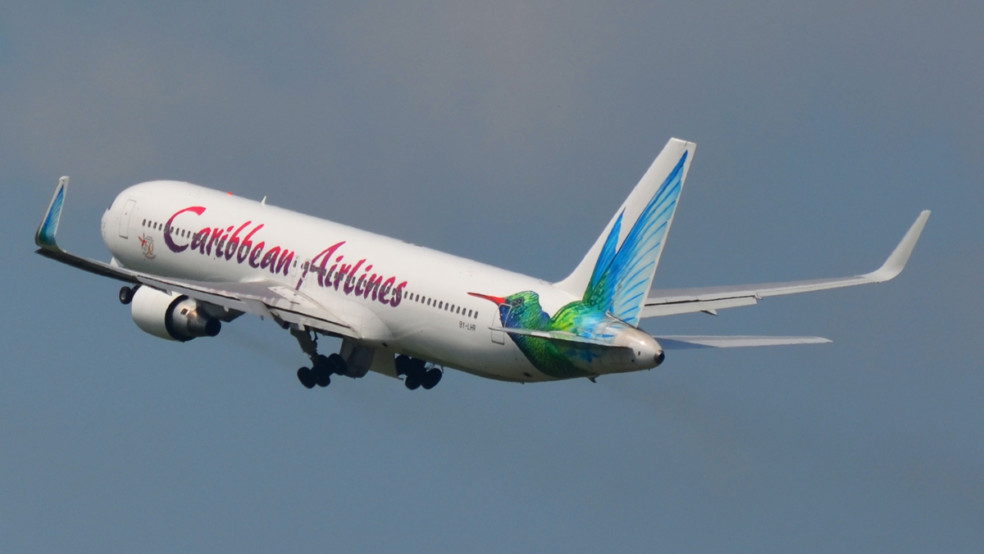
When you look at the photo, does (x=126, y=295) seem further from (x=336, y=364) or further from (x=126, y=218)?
(x=336, y=364)

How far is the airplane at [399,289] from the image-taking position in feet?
251

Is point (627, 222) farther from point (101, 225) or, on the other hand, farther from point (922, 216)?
point (101, 225)

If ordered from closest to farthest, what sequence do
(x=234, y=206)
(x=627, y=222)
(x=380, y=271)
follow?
(x=627, y=222)
(x=380, y=271)
(x=234, y=206)

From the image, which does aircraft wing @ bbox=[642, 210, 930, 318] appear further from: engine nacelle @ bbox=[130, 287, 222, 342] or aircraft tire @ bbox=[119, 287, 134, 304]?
aircraft tire @ bbox=[119, 287, 134, 304]

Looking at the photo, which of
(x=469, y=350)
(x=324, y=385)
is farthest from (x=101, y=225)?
(x=469, y=350)

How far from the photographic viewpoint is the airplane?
76625 mm

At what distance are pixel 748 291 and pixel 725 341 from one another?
27.0 feet

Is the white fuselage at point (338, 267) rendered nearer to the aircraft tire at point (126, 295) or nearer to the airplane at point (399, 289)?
the airplane at point (399, 289)

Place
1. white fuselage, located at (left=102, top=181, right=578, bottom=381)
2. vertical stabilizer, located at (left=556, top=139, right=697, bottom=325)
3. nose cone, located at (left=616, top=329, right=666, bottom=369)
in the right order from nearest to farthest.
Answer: nose cone, located at (left=616, top=329, right=666, bottom=369) < vertical stabilizer, located at (left=556, top=139, right=697, bottom=325) < white fuselage, located at (left=102, top=181, right=578, bottom=381)

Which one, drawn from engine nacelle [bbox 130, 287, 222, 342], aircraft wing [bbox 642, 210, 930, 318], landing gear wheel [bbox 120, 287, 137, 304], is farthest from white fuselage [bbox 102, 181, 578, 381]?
aircraft wing [bbox 642, 210, 930, 318]

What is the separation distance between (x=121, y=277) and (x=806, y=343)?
21862 millimetres

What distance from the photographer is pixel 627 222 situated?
76938 mm

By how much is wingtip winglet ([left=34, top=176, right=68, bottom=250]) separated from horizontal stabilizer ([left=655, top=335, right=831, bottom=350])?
1921 centimetres

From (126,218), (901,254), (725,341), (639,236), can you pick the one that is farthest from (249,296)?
(901,254)
